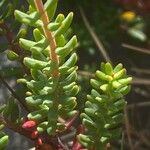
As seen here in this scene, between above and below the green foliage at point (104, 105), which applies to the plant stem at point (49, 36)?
above

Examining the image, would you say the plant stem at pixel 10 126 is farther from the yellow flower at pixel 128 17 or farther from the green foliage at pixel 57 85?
the yellow flower at pixel 128 17

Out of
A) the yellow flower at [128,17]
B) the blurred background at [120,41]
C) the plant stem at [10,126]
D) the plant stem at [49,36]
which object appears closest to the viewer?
the plant stem at [49,36]

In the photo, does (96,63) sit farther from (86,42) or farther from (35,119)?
(35,119)

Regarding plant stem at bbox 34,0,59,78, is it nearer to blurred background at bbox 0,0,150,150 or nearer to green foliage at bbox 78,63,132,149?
green foliage at bbox 78,63,132,149

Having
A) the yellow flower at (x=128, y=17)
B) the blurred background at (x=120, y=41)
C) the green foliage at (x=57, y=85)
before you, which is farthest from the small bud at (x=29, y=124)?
the yellow flower at (x=128, y=17)

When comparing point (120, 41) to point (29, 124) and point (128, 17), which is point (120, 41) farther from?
point (29, 124)

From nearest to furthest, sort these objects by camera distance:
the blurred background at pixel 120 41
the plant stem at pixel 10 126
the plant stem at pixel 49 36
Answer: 1. the plant stem at pixel 49 36
2. the plant stem at pixel 10 126
3. the blurred background at pixel 120 41

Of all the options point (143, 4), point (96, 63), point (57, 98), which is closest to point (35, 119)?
point (57, 98)
